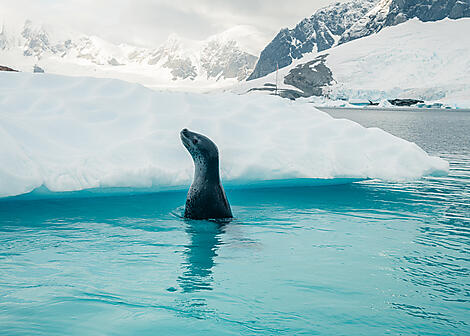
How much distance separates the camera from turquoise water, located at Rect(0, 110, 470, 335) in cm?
435

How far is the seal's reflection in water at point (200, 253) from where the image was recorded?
17.6 ft

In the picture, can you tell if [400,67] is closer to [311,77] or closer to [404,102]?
[404,102]

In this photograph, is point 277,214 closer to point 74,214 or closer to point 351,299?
point 74,214

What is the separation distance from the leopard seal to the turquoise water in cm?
33

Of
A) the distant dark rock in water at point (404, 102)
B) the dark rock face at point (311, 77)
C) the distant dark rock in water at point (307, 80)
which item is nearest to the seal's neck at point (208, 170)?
the distant dark rock in water at point (404, 102)

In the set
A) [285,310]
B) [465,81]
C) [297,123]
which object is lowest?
[285,310]

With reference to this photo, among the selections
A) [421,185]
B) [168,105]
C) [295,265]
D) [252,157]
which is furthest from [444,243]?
[168,105]

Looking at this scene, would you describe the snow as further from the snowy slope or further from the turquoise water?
the turquoise water

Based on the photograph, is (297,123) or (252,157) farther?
(297,123)

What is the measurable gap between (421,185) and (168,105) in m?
7.07

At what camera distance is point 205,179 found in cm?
792

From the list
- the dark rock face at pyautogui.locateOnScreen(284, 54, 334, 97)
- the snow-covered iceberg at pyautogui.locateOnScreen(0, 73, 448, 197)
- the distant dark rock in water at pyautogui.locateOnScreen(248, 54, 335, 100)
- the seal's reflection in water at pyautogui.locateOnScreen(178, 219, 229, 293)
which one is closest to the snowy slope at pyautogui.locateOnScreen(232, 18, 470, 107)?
the dark rock face at pyautogui.locateOnScreen(284, 54, 334, 97)

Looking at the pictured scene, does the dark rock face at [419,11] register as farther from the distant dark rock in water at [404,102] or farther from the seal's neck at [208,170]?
the seal's neck at [208,170]

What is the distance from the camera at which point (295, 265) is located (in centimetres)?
614
